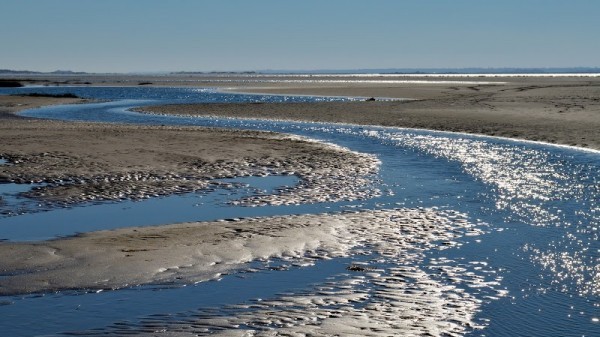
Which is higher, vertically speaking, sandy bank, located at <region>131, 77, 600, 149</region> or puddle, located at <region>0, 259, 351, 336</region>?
sandy bank, located at <region>131, 77, 600, 149</region>

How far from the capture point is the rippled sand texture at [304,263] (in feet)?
29.1

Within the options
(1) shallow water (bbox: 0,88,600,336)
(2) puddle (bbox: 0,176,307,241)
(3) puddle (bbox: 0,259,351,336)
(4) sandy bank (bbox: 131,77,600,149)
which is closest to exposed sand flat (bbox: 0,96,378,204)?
(2) puddle (bbox: 0,176,307,241)

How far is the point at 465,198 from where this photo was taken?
18062 millimetres

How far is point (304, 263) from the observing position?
11820 mm

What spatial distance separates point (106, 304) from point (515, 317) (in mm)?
5261

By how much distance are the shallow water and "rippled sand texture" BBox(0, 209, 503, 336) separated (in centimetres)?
31

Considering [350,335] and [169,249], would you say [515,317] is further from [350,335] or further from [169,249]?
[169,249]

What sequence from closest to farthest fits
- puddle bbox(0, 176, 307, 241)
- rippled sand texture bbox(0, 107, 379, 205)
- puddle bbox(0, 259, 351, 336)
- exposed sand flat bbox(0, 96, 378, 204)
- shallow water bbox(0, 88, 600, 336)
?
puddle bbox(0, 259, 351, 336)
shallow water bbox(0, 88, 600, 336)
puddle bbox(0, 176, 307, 241)
rippled sand texture bbox(0, 107, 379, 205)
exposed sand flat bbox(0, 96, 378, 204)

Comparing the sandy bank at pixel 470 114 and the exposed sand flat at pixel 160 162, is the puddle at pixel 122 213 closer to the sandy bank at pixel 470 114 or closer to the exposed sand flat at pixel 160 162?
the exposed sand flat at pixel 160 162

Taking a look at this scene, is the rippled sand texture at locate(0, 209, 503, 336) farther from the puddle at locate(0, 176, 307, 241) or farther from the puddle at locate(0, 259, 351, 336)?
the puddle at locate(0, 176, 307, 241)

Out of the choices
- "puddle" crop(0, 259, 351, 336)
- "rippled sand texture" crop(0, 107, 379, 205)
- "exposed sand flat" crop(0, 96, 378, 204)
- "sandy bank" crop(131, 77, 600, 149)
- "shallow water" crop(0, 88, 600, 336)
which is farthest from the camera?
"sandy bank" crop(131, 77, 600, 149)

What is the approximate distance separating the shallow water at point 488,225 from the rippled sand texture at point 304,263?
315 millimetres

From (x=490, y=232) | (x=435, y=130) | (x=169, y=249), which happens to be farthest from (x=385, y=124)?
(x=169, y=249)

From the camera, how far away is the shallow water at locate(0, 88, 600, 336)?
9.27 m
